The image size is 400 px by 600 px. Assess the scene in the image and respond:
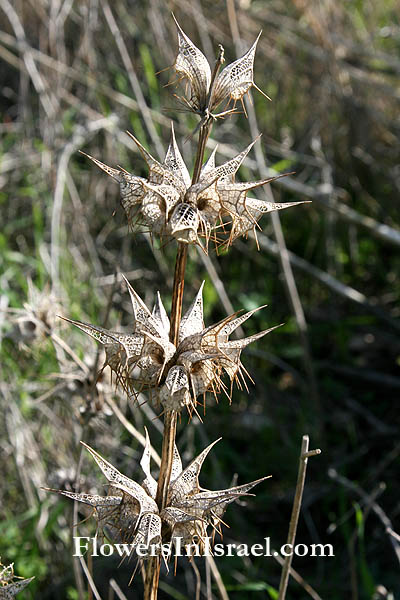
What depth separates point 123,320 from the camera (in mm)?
3199

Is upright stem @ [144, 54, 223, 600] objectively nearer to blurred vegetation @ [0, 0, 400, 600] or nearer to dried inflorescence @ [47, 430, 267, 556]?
dried inflorescence @ [47, 430, 267, 556]

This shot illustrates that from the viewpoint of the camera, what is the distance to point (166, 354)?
0.98 m

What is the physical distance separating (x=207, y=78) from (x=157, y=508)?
2.25 ft

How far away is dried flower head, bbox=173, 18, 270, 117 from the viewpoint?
102 centimetres

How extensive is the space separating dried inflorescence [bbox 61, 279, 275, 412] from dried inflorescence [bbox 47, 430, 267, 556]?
0.12 meters

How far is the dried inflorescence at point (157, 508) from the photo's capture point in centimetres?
100

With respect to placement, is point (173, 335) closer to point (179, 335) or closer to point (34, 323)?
point (179, 335)

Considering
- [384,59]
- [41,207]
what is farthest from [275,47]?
[41,207]

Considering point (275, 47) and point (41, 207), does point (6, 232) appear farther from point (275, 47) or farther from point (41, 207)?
point (275, 47)

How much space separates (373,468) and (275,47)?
245cm

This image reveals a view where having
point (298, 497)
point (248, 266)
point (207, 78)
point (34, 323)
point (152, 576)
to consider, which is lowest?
point (152, 576)

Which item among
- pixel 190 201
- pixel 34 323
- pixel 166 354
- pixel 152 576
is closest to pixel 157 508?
pixel 152 576

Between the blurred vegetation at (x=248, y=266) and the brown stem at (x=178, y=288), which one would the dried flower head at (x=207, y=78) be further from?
the blurred vegetation at (x=248, y=266)

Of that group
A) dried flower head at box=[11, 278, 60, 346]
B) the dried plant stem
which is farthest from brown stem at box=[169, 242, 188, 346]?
dried flower head at box=[11, 278, 60, 346]
